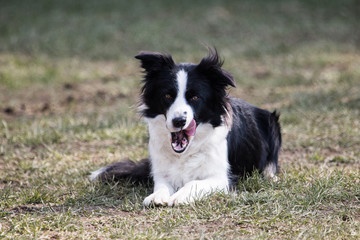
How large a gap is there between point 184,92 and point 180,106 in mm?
162

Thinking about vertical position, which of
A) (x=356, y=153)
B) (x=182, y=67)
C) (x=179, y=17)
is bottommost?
(x=356, y=153)

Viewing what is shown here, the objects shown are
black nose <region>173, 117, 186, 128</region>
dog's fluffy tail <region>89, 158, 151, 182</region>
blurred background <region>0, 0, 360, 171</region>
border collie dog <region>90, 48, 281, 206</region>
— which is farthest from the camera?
blurred background <region>0, 0, 360, 171</region>

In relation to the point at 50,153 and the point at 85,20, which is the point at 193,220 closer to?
the point at 50,153

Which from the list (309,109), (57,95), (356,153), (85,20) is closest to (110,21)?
(85,20)

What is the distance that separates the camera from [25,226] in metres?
3.79

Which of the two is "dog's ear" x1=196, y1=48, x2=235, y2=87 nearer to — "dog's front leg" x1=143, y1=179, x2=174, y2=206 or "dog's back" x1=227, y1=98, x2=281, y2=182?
"dog's back" x1=227, y1=98, x2=281, y2=182

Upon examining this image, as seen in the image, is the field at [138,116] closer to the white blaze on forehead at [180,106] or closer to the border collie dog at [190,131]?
the border collie dog at [190,131]

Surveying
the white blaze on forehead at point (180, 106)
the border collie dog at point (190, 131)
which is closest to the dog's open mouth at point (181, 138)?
the border collie dog at point (190, 131)

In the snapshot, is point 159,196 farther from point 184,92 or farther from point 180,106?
point 184,92

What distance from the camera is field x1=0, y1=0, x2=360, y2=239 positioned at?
386cm

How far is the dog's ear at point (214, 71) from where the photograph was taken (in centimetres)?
439

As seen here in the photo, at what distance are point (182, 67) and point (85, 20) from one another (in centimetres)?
1004

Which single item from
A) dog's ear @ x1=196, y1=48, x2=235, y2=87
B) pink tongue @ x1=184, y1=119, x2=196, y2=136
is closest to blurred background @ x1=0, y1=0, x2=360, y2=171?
dog's ear @ x1=196, y1=48, x2=235, y2=87

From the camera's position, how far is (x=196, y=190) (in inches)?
166
